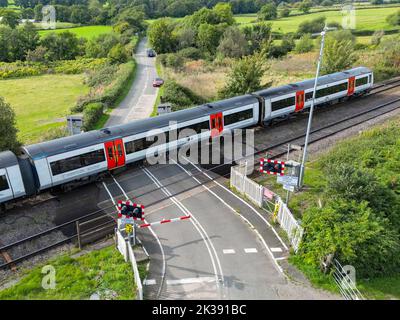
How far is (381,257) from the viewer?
14.3 m

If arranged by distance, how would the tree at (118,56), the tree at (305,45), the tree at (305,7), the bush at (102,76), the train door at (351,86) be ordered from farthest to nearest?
the tree at (305,7) → the tree at (305,45) → the tree at (118,56) → the bush at (102,76) → the train door at (351,86)

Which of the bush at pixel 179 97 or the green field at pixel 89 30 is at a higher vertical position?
the green field at pixel 89 30

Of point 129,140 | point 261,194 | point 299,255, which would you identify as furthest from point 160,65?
point 299,255

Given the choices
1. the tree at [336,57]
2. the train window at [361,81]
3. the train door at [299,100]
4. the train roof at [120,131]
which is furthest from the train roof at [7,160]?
the tree at [336,57]

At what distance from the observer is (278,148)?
27141 mm

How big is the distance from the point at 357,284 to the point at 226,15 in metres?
74.7

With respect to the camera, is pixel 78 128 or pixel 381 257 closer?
pixel 381 257

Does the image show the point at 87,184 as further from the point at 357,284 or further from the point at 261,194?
the point at 357,284

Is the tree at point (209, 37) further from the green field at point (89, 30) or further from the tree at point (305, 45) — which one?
the green field at point (89, 30)

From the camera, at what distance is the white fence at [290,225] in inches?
623

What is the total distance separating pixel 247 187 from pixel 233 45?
155ft

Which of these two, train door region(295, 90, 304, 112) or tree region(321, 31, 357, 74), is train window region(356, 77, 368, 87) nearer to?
tree region(321, 31, 357, 74)

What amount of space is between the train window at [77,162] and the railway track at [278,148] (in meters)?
3.11
